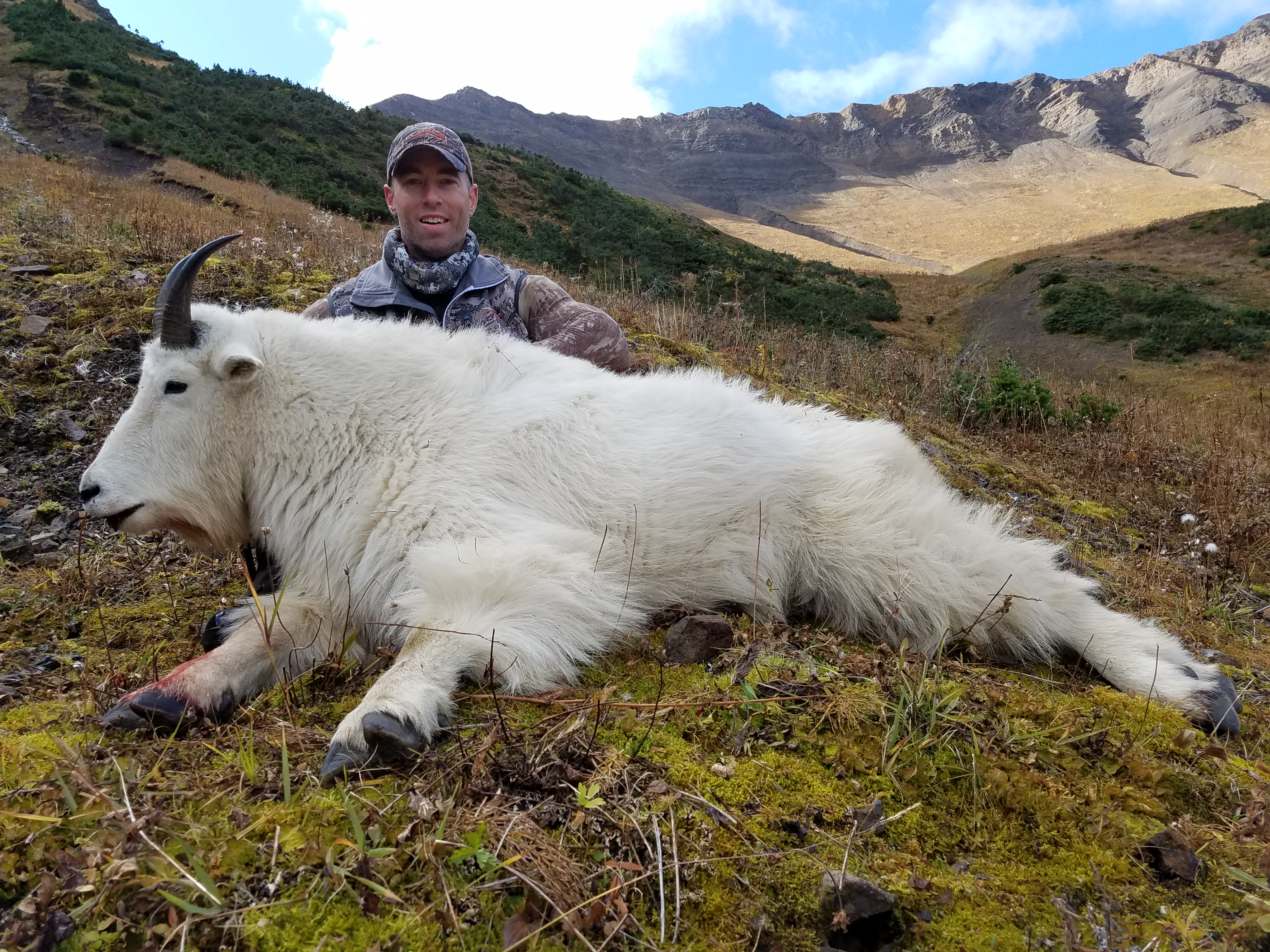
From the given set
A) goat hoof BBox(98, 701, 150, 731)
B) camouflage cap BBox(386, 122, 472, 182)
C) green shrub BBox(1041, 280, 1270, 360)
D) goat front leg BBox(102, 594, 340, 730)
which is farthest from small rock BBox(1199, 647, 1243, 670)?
green shrub BBox(1041, 280, 1270, 360)

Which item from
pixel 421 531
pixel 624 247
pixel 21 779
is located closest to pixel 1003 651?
pixel 421 531

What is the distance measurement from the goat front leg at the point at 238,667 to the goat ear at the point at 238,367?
0.96 meters

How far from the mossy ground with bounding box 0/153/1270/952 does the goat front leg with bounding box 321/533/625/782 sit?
12 centimetres

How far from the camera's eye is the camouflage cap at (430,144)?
448 cm

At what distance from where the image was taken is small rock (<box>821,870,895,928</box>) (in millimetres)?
1475

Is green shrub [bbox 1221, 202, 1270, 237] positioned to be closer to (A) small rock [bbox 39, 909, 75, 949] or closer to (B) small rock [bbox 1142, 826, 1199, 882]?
(B) small rock [bbox 1142, 826, 1199, 882]

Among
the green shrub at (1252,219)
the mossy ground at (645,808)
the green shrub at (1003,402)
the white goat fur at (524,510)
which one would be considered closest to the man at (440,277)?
the white goat fur at (524,510)

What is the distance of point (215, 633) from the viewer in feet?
8.95

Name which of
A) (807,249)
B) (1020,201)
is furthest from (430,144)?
(1020,201)

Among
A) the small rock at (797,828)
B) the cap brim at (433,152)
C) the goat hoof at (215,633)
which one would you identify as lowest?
the goat hoof at (215,633)

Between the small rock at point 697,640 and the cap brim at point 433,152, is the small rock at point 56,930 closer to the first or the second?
the small rock at point 697,640

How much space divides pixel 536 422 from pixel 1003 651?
90.0 inches

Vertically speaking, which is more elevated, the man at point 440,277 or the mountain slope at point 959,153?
the mountain slope at point 959,153

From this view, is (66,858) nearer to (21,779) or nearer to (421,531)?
(21,779)
